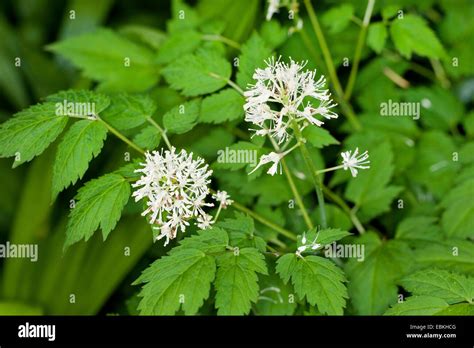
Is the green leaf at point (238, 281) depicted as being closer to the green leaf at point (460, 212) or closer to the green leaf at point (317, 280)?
the green leaf at point (317, 280)

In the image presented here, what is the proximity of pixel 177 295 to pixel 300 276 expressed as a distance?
22 centimetres

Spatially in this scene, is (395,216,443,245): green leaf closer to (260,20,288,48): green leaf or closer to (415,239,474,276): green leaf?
(415,239,474,276): green leaf

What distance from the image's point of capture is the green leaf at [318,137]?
1.18 metres

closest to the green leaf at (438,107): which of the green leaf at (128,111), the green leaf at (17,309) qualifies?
the green leaf at (128,111)

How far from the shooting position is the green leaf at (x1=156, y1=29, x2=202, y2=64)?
4.83ft

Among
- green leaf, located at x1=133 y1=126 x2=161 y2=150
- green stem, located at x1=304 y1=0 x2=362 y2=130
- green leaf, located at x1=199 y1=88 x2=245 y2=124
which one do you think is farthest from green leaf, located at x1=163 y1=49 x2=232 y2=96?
green stem, located at x1=304 y1=0 x2=362 y2=130

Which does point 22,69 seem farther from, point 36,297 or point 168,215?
point 168,215

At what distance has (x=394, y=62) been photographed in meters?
1.74

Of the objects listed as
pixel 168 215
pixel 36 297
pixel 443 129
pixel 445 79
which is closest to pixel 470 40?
pixel 445 79

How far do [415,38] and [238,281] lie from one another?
789 millimetres

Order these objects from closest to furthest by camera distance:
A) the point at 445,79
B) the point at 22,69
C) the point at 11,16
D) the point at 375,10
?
the point at 375,10, the point at 445,79, the point at 22,69, the point at 11,16

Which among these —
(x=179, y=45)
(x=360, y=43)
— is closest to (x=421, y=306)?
(x=360, y=43)
